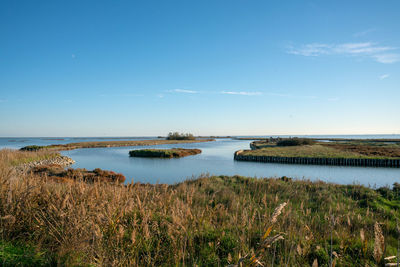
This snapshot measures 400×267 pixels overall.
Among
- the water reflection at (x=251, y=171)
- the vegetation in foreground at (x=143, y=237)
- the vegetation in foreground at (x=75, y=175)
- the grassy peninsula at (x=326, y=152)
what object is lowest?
the water reflection at (x=251, y=171)

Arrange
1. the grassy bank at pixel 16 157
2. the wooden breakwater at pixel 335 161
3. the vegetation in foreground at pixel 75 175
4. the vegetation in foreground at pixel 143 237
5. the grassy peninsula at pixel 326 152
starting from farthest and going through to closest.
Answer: the grassy peninsula at pixel 326 152, the wooden breakwater at pixel 335 161, the grassy bank at pixel 16 157, the vegetation in foreground at pixel 75 175, the vegetation in foreground at pixel 143 237

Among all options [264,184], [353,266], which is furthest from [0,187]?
[264,184]

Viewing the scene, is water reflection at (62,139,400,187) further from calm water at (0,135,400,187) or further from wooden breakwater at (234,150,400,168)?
wooden breakwater at (234,150,400,168)

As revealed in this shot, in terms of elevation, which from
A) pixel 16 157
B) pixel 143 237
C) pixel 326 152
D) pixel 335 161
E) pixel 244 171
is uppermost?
pixel 143 237

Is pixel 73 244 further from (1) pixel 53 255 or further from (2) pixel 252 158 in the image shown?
(2) pixel 252 158

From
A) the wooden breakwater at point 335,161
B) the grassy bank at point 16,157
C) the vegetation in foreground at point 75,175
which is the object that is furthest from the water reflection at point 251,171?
the grassy bank at point 16,157

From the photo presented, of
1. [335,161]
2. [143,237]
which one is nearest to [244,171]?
[335,161]

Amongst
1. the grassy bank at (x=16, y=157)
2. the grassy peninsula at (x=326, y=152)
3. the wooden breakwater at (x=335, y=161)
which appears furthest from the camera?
the grassy peninsula at (x=326, y=152)

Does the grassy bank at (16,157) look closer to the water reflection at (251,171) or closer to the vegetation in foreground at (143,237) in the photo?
the water reflection at (251,171)

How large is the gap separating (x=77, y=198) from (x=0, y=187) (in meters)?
1.55

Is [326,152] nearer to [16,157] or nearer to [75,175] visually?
[75,175]

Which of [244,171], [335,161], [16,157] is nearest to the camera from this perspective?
[244,171]

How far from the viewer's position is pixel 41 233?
12.1 feet

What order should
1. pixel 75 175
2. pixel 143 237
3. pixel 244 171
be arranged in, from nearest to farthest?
1. pixel 143 237
2. pixel 75 175
3. pixel 244 171
